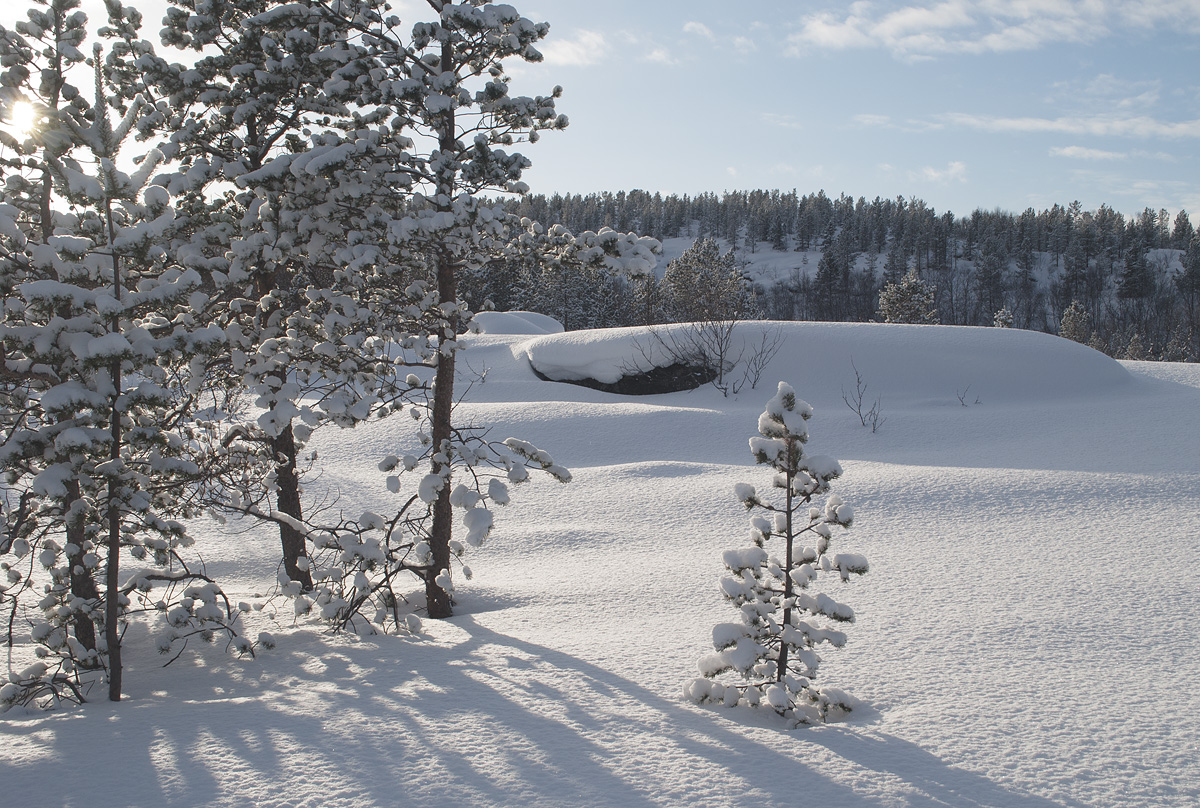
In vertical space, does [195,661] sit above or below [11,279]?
below

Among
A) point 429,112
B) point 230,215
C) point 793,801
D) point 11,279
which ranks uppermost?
point 429,112

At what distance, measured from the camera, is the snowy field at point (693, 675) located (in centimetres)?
251

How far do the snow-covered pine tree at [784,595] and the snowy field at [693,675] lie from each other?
0.14 meters

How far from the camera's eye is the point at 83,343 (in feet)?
10.4

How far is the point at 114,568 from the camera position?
147 inches

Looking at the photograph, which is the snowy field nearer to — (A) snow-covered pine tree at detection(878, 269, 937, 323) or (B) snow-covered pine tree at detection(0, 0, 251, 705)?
(B) snow-covered pine tree at detection(0, 0, 251, 705)

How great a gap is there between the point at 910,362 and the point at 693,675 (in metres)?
12.0

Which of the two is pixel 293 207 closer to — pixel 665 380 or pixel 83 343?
pixel 83 343

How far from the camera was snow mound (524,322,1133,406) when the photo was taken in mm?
13391

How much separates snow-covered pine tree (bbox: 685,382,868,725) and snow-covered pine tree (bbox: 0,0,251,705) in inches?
110

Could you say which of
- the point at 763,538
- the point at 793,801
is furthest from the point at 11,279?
the point at 793,801

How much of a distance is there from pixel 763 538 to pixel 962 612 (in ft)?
7.12

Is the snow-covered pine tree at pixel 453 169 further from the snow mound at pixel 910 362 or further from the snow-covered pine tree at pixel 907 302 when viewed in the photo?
the snow-covered pine tree at pixel 907 302

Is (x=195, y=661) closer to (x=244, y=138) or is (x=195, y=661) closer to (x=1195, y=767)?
(x=244, y=138)
